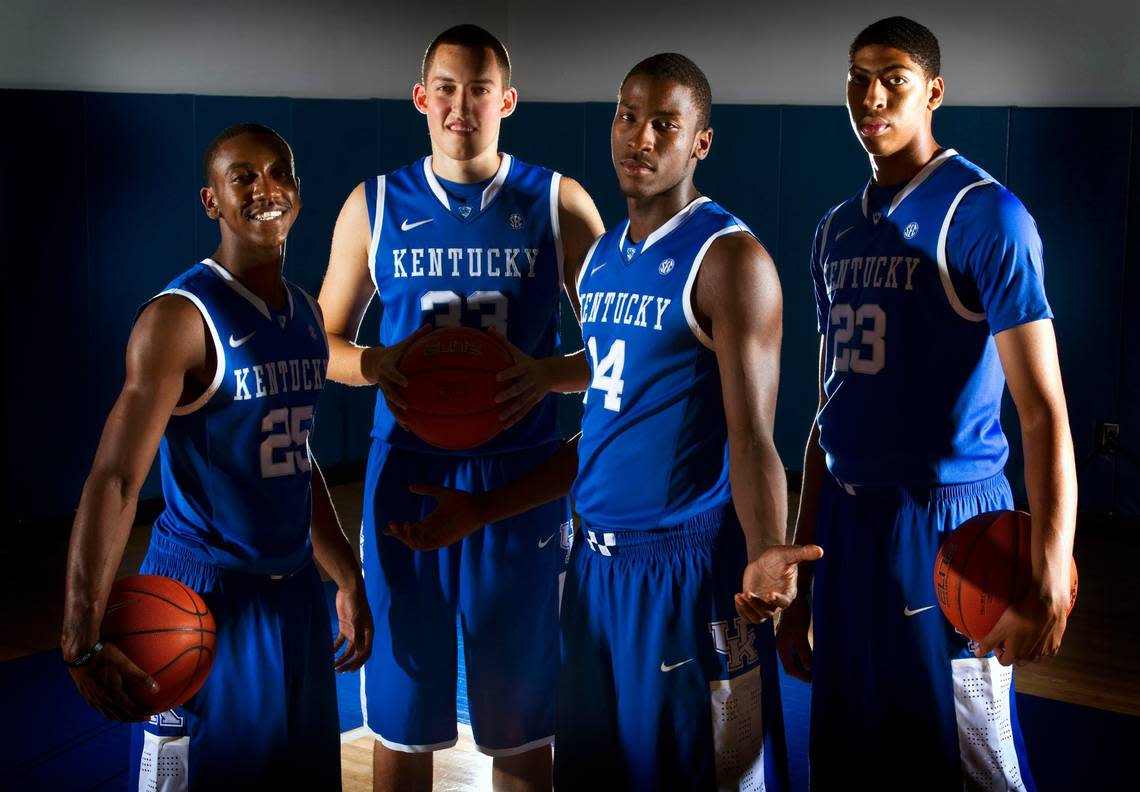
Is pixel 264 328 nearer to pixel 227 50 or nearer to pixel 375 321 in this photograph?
pixel 227 50

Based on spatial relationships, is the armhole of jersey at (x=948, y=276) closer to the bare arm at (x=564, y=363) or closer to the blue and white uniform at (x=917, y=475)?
the blue and white uniform at (x=917, y=475)

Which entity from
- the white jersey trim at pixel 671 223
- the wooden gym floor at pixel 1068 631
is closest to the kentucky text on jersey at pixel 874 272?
the white jersey trim at pixel 671 223

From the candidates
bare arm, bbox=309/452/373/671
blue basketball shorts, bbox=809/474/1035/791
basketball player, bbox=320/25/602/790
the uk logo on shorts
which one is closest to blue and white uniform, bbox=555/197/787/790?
the uk logo on shorts

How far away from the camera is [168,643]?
2027 millimetres

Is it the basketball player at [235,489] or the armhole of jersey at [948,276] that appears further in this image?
the armhole of jersey at [948,276]

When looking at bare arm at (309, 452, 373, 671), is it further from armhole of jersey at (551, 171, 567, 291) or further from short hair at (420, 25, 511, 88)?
short hair at (420, 25, 511, 88)

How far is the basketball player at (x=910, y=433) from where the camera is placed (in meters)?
2.21

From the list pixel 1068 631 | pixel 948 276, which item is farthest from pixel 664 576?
pixel 1068 631

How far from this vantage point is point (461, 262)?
8.91 feet

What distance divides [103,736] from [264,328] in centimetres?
174

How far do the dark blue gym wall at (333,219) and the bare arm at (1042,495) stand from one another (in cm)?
463

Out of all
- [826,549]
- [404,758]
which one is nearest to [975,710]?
[826,549]

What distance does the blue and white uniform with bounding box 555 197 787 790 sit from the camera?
87.4 inches

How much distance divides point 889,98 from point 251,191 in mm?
1155
